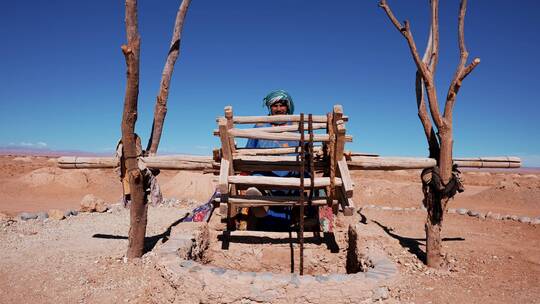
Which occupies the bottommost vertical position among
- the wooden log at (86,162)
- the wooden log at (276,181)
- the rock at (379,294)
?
the rock at (379,294)

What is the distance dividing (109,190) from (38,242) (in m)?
8.99

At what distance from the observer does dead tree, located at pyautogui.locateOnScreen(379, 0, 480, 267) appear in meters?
4.36

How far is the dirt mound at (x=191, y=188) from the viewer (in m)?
12.9

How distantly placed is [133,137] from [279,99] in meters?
2.39

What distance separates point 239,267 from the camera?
4.77 meters

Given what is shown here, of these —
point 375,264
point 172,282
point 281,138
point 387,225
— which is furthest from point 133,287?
point 387,225

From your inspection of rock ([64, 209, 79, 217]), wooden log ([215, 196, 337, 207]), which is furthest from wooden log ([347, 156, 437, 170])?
rock ([64, 209, 79, 217])

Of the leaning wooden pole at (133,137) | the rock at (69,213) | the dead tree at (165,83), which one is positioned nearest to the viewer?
the leaning wooden pole at (133,137)

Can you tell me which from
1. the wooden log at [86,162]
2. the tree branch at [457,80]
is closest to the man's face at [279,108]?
the tree branch at [457,80]

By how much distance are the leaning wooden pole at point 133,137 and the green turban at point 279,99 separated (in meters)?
2.25

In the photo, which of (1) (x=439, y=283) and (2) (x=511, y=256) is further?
(2) (x=511, y=256)

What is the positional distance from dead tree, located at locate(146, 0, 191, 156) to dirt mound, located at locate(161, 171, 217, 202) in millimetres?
7917

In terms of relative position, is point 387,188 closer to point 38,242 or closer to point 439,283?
point 439,283

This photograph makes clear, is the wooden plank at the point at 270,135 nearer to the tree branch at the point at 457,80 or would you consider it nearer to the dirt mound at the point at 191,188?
the tree branch at the point at 457,80
